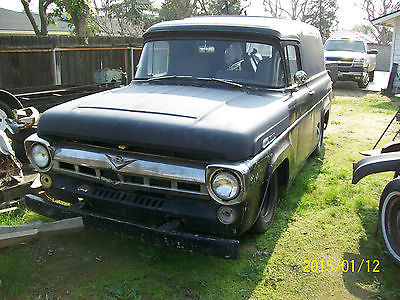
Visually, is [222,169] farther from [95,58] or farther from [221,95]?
[95,58]

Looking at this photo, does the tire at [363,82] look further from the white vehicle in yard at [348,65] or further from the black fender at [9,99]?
the black fender at [9,99]

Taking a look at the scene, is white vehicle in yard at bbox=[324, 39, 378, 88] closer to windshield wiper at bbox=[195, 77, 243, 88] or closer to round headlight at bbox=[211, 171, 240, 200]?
windshield wiper at bbox=[195, 77, 243, 88]

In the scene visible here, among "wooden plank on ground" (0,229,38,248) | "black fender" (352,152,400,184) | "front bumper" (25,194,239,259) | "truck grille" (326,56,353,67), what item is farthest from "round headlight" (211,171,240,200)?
"truck grille" (326,56,353,67)

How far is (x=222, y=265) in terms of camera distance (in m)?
3.58

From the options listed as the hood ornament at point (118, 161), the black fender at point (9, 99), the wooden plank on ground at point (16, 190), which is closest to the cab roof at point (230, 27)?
the hood ornament at point (118, 161)

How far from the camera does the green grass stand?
3.20m

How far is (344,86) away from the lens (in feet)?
58.3

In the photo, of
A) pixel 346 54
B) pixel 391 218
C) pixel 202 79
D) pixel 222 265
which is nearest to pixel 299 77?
pixel 202 79

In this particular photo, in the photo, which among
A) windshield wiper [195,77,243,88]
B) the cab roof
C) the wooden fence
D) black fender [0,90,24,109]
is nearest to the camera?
windshield wiper [195,77,243,88]

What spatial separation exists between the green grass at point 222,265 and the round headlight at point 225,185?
0.84 meters

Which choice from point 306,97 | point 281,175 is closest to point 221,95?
point 281,175

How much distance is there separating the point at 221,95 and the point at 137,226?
1.51 meters

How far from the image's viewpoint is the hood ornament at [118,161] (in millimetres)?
3155

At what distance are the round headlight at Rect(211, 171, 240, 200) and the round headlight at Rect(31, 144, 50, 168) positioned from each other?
1563 mm
